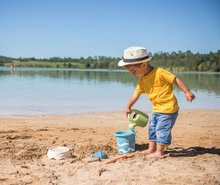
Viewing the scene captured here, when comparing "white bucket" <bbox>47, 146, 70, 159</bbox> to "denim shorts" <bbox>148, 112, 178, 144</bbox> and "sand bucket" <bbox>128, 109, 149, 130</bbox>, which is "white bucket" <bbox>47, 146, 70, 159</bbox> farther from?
"denim shorts" <bbox>148, 112, 178, 144</bbox>

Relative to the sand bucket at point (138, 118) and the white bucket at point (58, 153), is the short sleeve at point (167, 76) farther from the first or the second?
the white bucket at point (58, 153)

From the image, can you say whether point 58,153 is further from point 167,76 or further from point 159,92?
point 167,76

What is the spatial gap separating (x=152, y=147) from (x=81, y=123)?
13.0ft

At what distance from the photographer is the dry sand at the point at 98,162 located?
12.7 feet

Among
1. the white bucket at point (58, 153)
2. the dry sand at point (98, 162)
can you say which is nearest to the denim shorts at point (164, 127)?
the dry sand at point (98, 162)

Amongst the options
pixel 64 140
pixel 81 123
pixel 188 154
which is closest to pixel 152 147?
pixel 188 154

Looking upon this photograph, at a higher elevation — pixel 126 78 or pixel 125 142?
pixel 125 142

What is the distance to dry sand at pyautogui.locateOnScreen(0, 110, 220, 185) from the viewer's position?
12.7 ft

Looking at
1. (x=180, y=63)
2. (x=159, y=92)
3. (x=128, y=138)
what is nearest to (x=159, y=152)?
(x=128, y=138)

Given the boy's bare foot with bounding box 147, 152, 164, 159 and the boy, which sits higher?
the boy

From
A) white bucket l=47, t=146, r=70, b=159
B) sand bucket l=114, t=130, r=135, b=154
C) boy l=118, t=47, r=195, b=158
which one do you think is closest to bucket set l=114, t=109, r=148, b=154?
sand bucket l=114, t=130, r=135, b=154

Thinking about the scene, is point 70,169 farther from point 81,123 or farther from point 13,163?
point 81,123

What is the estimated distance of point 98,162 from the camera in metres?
4.59

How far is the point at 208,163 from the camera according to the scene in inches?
174
